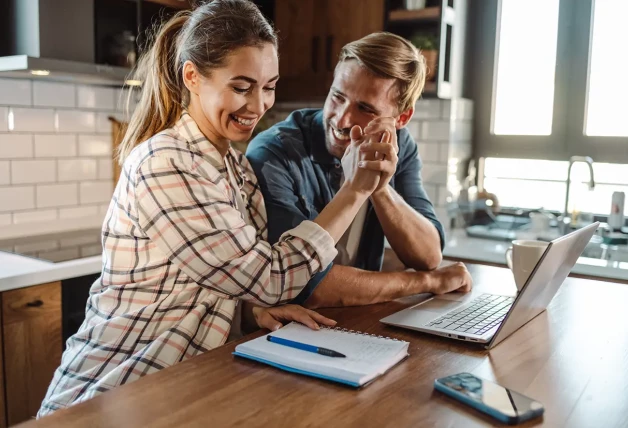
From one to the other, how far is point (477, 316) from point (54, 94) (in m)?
2.01

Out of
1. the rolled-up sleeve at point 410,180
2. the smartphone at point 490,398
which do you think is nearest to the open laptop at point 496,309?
the smartphone at point 490,398

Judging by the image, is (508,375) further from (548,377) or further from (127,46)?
(127,46)

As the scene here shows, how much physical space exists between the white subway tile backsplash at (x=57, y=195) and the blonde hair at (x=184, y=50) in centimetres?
131

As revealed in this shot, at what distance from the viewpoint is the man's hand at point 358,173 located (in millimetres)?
1358

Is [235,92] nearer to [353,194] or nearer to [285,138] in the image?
[353,194]

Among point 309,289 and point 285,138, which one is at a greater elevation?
point 285,138

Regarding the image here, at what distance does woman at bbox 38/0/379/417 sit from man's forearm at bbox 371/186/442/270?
26 centimetres

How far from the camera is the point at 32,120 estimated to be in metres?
2.48

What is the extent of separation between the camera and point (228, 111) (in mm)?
1280

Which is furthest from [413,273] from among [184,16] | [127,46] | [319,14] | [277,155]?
[319,14]

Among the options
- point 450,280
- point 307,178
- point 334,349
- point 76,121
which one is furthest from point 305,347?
point 76,121

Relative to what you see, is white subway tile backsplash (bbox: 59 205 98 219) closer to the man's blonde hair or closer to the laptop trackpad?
the man's blonde hair

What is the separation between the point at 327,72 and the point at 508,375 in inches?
92.7

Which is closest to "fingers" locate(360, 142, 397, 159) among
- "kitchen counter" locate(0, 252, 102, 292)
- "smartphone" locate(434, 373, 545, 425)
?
"smartphone" locate(434, 373, 545, 425)
